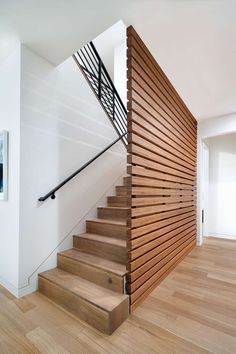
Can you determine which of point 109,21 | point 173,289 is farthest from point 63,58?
point 173,289

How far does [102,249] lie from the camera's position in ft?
7.14

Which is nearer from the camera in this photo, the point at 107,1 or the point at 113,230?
the point at 107,1

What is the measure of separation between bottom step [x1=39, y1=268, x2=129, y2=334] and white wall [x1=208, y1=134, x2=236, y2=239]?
3.80m

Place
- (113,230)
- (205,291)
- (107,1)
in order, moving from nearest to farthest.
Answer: (107,1)
(205,291)
(113,230)

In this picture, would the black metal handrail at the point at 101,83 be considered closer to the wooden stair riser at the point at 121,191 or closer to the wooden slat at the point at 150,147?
the wooden stair riser at the point at 121,191

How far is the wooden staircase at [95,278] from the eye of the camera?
1551 mm

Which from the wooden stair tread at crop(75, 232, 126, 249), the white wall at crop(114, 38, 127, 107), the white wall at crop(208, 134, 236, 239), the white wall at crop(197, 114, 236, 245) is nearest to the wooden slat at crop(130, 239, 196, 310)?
the wooden stair tread at crop(75, 232, 126, 249)

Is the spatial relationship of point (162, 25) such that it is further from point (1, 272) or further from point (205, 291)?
point (1, 272)

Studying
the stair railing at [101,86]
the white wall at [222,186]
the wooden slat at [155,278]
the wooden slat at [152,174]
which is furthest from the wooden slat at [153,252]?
the white wall at [222,186]

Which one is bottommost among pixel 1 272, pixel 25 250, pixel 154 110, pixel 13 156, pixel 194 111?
pixel 1 272

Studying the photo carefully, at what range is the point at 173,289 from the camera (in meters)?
2.14

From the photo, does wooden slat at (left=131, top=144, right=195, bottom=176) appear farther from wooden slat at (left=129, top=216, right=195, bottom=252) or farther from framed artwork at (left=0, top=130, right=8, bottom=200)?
framed artwork at (left=0, top=130, right=8, bottom=200)

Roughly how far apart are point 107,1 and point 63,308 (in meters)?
2.76

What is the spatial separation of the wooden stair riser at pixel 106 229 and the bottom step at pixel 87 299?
0.63m
